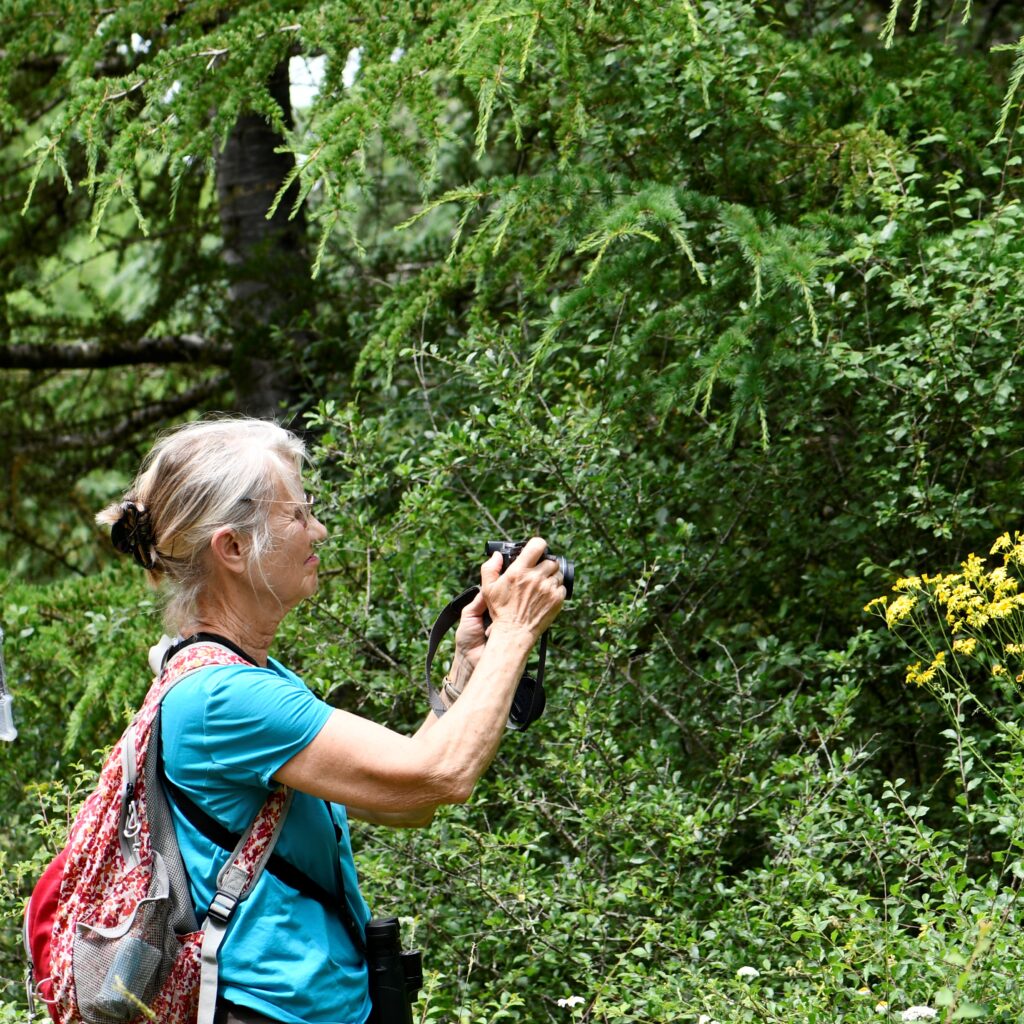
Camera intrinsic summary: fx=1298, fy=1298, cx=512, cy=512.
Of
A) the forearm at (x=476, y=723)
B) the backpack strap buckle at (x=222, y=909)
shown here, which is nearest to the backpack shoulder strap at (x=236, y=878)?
the backpack strap buckle at (x=222, y=909)

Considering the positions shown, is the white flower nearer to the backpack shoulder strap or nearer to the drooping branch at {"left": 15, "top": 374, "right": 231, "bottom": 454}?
the backpack shoulder strap

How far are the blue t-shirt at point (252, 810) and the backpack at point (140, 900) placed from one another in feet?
0.08

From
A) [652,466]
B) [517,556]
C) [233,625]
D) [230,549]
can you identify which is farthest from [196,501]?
[652,466]

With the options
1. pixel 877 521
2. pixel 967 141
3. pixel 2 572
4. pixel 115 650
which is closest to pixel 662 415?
pixel 877 521

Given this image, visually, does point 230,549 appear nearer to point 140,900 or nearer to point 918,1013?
point 140,900

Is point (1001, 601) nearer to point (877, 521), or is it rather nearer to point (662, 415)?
point (877, 521)

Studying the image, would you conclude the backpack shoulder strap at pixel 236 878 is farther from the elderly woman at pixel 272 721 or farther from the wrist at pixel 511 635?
the wrist at pixel 511 635

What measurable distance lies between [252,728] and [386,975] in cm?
53

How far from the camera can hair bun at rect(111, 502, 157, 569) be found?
234cm

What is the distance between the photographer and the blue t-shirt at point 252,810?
2.04 m

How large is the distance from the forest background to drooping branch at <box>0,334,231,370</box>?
181 centimetres

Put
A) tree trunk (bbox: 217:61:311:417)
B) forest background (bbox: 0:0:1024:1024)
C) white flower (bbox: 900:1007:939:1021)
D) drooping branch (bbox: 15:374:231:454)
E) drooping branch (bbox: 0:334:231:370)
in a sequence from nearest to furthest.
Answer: white flower (bbox: 900:1007:939:1021) < forest background (bbox: 0:0:1024:1024) < tree trunk (bbox: 217:61:311:417) < drooping branch (bbox: 0:334:231:370) < drooping branch (bbox: 15:374:231:454)

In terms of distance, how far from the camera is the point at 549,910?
366 cm

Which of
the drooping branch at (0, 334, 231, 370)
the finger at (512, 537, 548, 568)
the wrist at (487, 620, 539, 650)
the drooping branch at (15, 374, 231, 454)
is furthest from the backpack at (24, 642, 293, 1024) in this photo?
the drooping branch at (15, 374, 231, 454)
